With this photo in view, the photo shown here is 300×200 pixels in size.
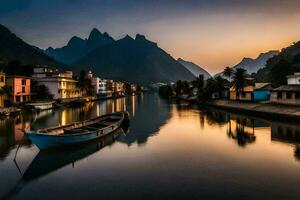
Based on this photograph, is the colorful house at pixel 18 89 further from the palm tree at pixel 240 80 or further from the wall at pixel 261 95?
the wall at pixel 261 95

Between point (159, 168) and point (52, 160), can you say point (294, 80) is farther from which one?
point (52, 160)

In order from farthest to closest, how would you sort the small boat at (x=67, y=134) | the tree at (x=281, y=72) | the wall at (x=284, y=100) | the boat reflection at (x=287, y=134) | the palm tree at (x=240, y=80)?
the tree at (x=281, y=72) → the palm tree at (x=240, y=80) → the wall at (x=284, y=100) → the boat reflection at (x=287, y=134) → the small boat at (x=67, y=134)

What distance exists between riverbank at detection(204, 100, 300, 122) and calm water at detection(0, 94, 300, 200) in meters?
12.0

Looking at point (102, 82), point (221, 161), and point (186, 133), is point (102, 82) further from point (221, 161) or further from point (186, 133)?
point (221, 161)

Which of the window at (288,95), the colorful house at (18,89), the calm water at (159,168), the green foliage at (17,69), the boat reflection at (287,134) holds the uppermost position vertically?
the green foliage at (17,69)

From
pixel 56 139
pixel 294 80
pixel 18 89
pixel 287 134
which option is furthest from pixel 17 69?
pixel 287 134

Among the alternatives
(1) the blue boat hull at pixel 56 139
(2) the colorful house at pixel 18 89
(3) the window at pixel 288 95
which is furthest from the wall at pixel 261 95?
(2) the colorful house at pixel 18 89

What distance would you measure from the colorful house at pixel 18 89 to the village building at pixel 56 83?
1087 cm

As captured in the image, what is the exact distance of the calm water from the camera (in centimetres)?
Answer: 1822

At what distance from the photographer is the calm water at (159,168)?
18.2 metres

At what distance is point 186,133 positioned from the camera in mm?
41344

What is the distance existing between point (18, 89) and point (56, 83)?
18.9m

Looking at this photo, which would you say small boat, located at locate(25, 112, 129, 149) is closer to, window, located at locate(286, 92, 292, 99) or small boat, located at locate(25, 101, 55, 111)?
small boat, located at locate(25, 101, 55, 111)

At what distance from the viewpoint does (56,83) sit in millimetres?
91688
